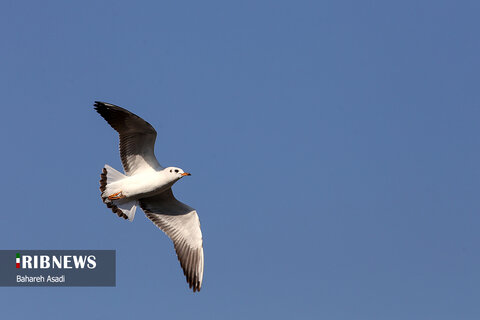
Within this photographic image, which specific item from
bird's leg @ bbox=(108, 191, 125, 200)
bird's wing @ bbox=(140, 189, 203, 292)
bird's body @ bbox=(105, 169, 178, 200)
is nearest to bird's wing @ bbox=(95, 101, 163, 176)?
bird's body @ bbox=(105, 169, 178, 200)

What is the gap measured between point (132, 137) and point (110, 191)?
142cm

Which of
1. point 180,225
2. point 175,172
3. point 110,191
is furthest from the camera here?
point 180,225

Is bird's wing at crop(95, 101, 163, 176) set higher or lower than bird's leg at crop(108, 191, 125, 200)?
higher

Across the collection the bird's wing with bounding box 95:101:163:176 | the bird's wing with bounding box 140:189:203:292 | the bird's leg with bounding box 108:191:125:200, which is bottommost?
the bird's wing with bounding box 140:189:203:292

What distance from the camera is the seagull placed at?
2688 centimetres

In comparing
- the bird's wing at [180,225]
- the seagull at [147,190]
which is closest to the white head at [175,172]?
the seagull at [147,190]

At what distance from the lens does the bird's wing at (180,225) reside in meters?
27.5

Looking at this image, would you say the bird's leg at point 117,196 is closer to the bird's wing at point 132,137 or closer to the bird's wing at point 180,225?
the bird's wing at point 132,137

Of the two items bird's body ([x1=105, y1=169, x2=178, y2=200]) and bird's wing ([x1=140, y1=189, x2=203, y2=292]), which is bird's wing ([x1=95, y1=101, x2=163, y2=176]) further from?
bird's wing ([x1=140, y1=189, x2=203, y2=292])

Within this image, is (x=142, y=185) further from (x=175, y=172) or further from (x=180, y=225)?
(x=180, y=225)

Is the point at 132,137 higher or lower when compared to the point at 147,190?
higher

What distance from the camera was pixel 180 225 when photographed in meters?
27.9

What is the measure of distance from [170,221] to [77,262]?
490 cm

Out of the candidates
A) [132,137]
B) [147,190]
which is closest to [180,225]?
[147,190]
